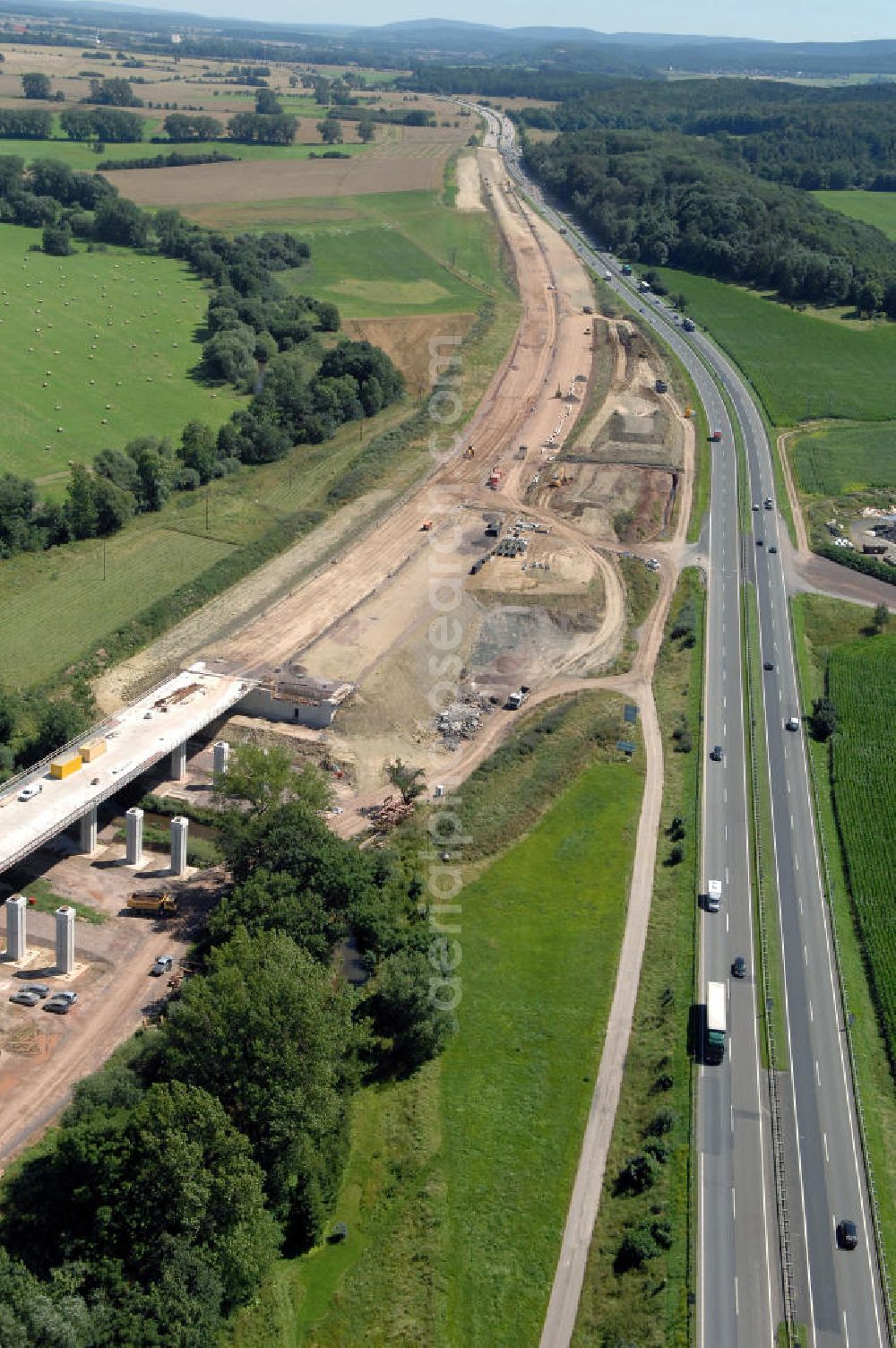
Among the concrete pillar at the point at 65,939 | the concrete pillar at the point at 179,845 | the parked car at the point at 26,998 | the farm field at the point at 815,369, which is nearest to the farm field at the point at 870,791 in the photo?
the concrete pillar at the point at 179,845

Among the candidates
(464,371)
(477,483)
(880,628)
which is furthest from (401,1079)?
(464,371)

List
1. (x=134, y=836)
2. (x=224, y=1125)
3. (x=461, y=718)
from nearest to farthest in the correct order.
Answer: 1. (x=224, y=1125)
2. (x=134, y=836)
3. (x=461, y=718)

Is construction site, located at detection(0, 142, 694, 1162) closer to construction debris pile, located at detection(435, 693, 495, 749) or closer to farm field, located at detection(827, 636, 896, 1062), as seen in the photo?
construction debris pile, located at detection(435, 693, 495, 749)

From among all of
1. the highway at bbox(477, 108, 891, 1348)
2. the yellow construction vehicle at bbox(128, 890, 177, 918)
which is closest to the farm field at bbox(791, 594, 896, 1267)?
the highway at bbox(477, 108, 891, 1348)

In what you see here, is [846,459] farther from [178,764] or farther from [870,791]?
[178,764]

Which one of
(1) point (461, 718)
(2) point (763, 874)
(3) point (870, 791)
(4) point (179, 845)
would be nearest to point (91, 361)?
(1) point (461, 718)

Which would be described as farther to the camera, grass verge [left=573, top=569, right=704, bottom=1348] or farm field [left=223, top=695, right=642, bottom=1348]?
farm field [left=223, top=695, right=642, bottom=1348]

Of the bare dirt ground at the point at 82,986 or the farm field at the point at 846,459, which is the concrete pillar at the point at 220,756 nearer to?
the bare dirt ground at the point at 82,986

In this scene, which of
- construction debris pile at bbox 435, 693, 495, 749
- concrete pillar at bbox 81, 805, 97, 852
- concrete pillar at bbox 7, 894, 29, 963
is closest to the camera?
concrete pillar at bbox 7, 894, 29, 963
